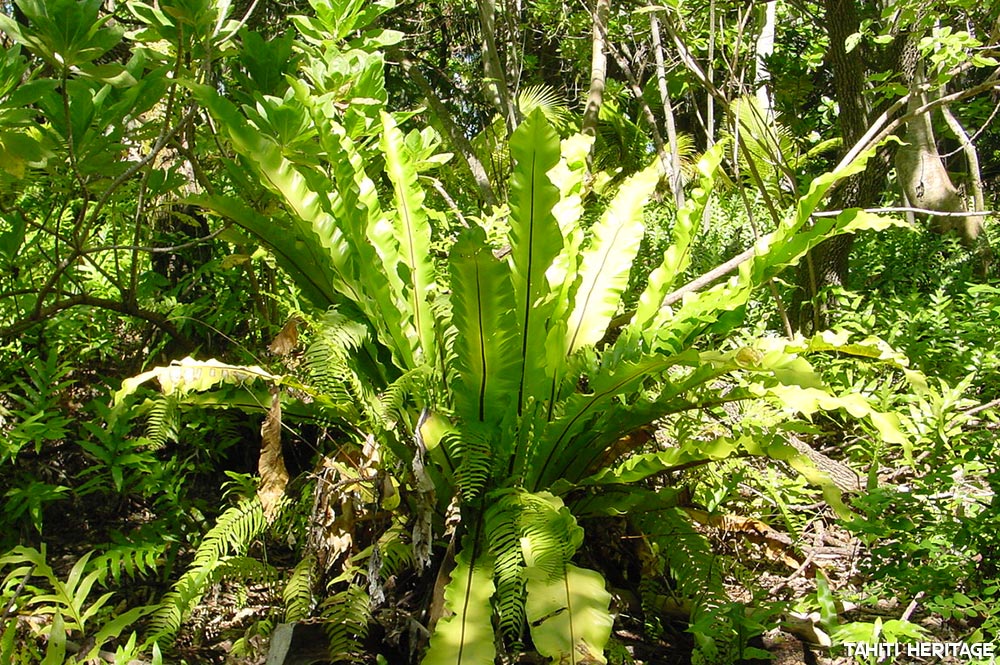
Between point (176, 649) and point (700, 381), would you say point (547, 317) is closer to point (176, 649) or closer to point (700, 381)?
point (700, 381)

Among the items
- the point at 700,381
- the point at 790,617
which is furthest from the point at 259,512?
the point at 790,617

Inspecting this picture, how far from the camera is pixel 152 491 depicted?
252 cm

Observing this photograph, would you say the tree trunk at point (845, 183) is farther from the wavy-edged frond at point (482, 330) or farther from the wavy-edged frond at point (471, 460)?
the wavy-edged frond at point (471, 460)

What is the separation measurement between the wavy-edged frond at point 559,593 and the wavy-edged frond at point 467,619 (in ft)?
0.35

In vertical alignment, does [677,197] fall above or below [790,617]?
above

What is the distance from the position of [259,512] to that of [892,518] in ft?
5.51

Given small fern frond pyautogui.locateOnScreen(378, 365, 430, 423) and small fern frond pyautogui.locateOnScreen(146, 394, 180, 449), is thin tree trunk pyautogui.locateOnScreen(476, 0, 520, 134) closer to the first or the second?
small fern frond pyautogui.locateOnScreen(378, 365, 430, 423)

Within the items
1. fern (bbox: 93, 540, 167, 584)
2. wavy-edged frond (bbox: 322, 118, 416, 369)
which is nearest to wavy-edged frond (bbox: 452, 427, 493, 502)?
wavy-edged frond (bbox: 322, 118, 416, 369)

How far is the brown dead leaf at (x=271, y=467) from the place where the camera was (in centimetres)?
218

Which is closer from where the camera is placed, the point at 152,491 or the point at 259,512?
the point at 259,512

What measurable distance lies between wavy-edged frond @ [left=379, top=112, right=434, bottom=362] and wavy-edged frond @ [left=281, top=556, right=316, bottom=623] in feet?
2.19

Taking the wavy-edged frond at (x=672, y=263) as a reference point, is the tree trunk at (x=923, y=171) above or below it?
above

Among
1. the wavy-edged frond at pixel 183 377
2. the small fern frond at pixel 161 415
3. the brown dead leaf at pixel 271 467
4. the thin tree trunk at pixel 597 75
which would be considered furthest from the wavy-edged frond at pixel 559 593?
the thin tree trunk at pixel 597 75

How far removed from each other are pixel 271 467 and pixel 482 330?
713 millimetres
